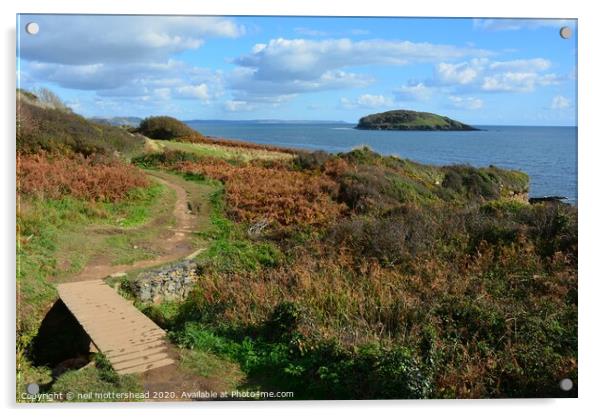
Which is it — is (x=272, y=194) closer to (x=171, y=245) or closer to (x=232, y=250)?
(x=232, y=250)

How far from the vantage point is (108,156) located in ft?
31.1

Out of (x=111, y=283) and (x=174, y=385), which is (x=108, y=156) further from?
(x=174, y=385)

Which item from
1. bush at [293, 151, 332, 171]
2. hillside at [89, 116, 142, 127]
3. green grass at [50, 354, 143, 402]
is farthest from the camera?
bush at [293, 151, 332, 171]

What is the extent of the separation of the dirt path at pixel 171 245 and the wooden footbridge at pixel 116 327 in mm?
208

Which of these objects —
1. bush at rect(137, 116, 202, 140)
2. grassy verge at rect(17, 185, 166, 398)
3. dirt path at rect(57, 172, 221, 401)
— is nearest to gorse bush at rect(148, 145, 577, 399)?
dirt path at rect(57, 172, 221, 401)

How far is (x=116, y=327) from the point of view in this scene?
6.65 metres

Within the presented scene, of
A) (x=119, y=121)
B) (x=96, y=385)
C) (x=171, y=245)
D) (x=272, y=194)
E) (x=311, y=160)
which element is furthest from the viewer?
(x=272, y=194)

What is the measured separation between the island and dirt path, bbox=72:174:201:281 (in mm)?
3522

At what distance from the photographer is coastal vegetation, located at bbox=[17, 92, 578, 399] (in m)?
5.86

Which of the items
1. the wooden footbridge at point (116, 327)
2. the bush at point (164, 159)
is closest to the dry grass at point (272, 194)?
the bush at point (164, 159)

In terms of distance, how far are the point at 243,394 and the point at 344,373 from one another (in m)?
1.18

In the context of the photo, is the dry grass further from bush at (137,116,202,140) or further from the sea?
the sea

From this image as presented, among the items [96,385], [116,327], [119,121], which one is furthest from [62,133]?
[96,385]

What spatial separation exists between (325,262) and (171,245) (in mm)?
2576
